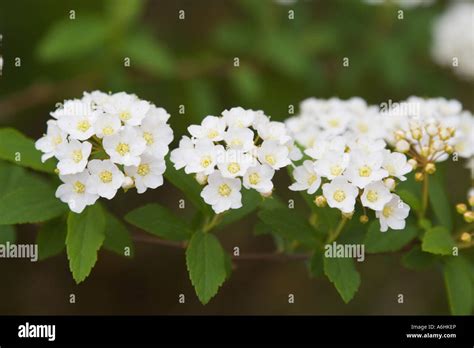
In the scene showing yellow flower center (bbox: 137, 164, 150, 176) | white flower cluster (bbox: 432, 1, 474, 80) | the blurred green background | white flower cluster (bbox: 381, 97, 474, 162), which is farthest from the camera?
the blurred green background

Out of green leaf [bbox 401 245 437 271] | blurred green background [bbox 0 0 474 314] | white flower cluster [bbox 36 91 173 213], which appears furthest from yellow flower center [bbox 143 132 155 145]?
blurred green background [bbox 0 0 474 314]

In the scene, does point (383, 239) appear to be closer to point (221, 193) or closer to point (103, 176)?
point (221, 193)

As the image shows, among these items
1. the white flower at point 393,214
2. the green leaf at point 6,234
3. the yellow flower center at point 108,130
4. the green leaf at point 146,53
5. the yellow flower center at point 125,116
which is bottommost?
the white flower at point 393,214

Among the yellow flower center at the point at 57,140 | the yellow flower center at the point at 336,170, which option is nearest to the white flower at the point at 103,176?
the yellow flower center at the point at 57,140

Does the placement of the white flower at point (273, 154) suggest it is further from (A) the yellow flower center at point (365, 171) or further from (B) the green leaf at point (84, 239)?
(B) the green leaf at point (84, 239)

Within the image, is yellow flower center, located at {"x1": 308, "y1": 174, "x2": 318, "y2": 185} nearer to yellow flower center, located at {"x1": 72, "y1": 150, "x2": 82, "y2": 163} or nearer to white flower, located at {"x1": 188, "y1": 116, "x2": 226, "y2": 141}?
white flower, located at {"x1": 188, "y1": 116, "x2": 226, "y2": 141}

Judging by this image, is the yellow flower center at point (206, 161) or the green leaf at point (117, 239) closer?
the yellow flower center at point (206, 161)
